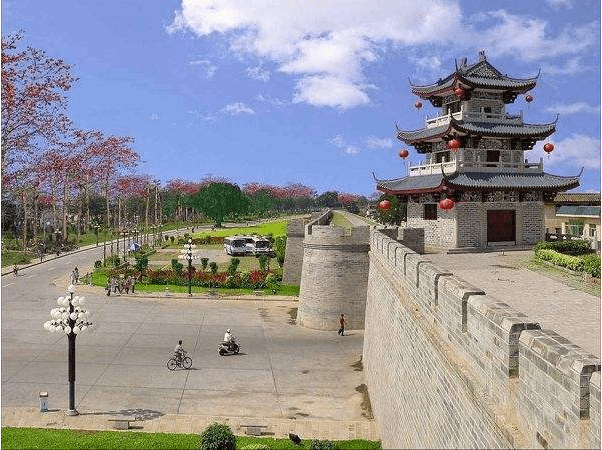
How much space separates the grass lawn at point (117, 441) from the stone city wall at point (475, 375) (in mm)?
2873

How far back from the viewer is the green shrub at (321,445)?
50.1 ft

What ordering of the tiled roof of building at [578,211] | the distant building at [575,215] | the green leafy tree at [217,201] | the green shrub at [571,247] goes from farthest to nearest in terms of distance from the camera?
the green leafy tree at [217,201] < the distant building at [575,215] < the tiled roof of building at [578,211] < the green shrub at [571,247]

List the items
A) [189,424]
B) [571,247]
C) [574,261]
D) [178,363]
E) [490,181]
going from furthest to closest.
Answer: [490,181]
[571,247]
[178,363]
[574,261]
[189,424]

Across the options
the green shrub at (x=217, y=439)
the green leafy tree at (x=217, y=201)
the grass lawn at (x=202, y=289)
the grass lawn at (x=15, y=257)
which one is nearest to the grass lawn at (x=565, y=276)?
the green shrub at (x=217, y=439)

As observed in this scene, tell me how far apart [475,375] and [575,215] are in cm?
5509

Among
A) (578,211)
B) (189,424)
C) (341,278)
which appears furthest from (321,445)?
(578,211)

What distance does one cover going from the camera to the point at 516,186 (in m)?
30.3

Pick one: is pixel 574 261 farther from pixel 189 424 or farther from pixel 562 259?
pixel 189 424

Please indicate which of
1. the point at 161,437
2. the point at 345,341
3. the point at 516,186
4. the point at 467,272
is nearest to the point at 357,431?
the point at 161,437

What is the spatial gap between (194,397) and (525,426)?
15.9 meters

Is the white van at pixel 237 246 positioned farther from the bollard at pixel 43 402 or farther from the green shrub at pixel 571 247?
the bollard at pixel 43 402

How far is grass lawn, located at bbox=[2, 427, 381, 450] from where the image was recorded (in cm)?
1566

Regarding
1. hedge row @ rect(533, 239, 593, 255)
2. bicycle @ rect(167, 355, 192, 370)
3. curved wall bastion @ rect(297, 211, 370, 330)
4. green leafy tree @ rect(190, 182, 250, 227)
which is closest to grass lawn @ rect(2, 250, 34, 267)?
curved wall bastion @ rect(297, 211, 370, 330)

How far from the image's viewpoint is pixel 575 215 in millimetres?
56938
